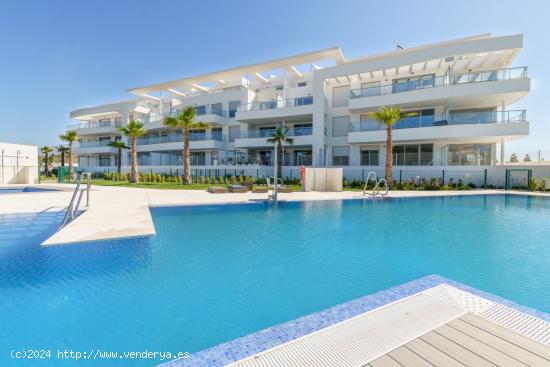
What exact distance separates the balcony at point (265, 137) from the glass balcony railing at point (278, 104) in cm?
272

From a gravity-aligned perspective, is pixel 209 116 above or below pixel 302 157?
above

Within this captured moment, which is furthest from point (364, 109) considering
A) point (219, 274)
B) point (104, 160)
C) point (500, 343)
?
point (104, 160)

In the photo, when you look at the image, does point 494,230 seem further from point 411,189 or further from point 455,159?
point 455,159

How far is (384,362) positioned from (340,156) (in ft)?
99.6

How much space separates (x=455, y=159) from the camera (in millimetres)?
26500

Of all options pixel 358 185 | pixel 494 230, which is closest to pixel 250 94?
pixel 358 185

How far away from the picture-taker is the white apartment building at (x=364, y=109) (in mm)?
22750

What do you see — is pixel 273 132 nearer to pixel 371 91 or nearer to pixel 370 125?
pixel 370 125

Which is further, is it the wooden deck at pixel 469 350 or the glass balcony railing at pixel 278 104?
the glass balcony railing at pixel 278 104

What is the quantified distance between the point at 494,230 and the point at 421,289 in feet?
24.0

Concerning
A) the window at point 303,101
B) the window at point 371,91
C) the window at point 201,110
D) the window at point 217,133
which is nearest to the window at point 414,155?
the window at point 371,91

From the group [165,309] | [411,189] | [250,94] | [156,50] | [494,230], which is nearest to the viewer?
[165,309]

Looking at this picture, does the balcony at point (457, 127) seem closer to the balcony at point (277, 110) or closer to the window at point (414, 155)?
the window at point (414, 155)

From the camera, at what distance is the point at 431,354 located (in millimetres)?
2340
